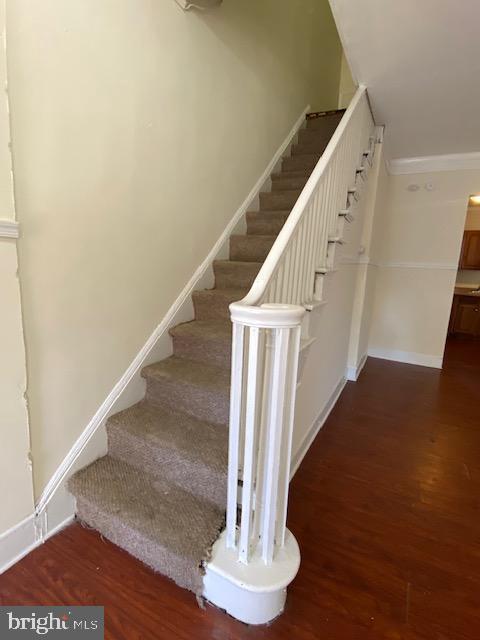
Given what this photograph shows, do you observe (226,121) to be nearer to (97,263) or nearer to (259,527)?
(97,263)

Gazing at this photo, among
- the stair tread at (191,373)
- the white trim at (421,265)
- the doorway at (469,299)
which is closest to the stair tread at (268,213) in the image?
the stair tread at (191,373)

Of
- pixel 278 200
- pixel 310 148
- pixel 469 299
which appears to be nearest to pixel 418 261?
pixel 310 148

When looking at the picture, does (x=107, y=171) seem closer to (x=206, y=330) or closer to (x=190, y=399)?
(x=206, y=330)

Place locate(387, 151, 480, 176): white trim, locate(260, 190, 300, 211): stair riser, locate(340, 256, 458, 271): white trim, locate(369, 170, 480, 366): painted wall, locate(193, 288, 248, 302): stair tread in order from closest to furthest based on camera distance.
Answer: locate(193, 288, 248, 302): stair tread
locate(260, 190, 300, 211): stair riser
locate(340, 256, 458, 271): white trim
locate(387, 151, 480, 176): white trim
locate(369, 170, 480, 366): painted wall

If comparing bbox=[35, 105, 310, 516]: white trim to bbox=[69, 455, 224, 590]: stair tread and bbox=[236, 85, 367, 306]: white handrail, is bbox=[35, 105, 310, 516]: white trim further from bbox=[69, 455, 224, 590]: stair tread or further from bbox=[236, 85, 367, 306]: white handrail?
bbox=[236, 85, 367, 306]: white handrail

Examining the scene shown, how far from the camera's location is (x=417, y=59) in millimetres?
2143

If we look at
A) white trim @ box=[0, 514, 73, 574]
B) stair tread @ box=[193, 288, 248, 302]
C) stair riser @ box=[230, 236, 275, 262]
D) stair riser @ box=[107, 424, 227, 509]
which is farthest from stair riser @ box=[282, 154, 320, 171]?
white trim @ box=[0, 514, 73, 574]

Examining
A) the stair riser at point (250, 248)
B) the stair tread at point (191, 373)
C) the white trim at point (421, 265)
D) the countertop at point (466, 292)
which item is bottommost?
the stair tread at point (191, 373)

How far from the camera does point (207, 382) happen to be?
1.82 m

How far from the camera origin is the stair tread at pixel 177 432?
1.52 m

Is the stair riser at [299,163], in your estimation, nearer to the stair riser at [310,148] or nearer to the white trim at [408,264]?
the stair riser at [310,148]

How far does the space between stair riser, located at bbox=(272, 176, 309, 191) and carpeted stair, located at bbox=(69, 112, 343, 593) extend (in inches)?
44.2

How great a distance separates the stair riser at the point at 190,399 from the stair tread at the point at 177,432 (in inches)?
1.3

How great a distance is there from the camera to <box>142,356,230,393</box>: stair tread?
1809mm
